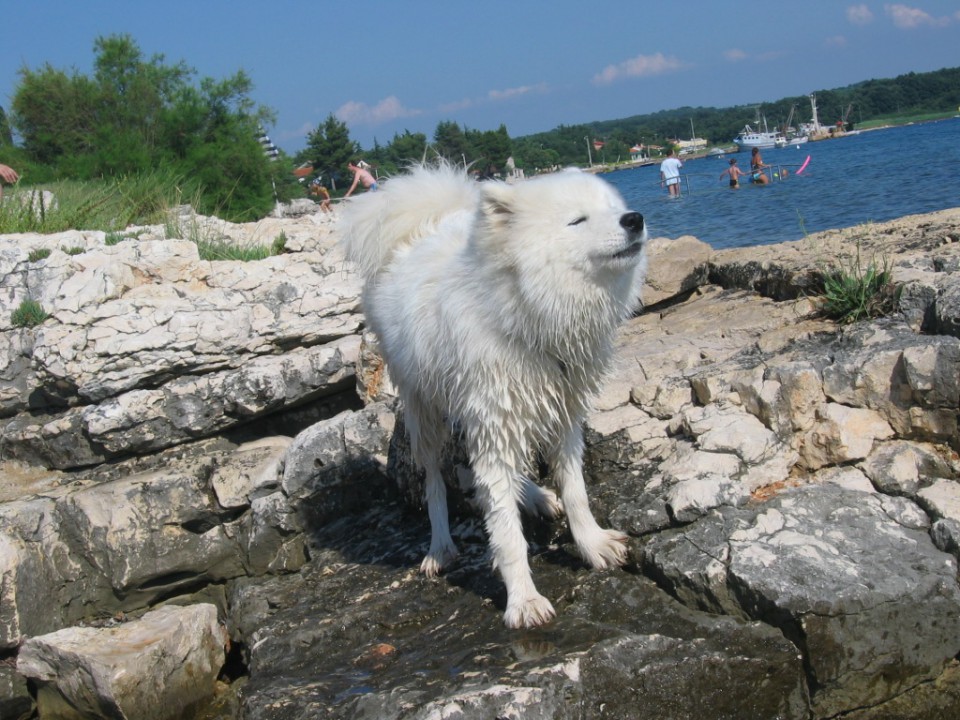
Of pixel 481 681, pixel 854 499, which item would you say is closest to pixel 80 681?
pixel 481 681

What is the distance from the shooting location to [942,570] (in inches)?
146

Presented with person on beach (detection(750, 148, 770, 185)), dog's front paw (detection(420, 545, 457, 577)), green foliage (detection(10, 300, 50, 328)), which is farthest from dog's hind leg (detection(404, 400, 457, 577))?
person on beach (detection(750, 148, 770, 185))

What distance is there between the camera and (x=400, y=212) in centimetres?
507

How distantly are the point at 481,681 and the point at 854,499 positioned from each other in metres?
1.99

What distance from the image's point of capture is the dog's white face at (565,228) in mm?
3666

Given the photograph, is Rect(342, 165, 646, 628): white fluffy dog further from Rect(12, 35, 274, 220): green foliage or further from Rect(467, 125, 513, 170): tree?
Rect(467, 125, 513, 170): tree

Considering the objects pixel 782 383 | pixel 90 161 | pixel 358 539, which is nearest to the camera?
pixel 782 383

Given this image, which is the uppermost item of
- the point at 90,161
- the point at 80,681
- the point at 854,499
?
the point at 90,161

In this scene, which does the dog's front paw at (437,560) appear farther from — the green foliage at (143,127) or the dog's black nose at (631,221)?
the green foliage at (143,127)

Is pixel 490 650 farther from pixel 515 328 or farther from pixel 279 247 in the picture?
pixel 279 247

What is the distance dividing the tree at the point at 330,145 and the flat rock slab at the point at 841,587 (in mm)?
39660

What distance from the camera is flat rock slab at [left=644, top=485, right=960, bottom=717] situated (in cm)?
360

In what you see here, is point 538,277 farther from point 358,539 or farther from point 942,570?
point 358,539

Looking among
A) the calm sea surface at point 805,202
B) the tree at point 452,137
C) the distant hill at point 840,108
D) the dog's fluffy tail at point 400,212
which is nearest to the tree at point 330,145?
the tree at point 452,137
